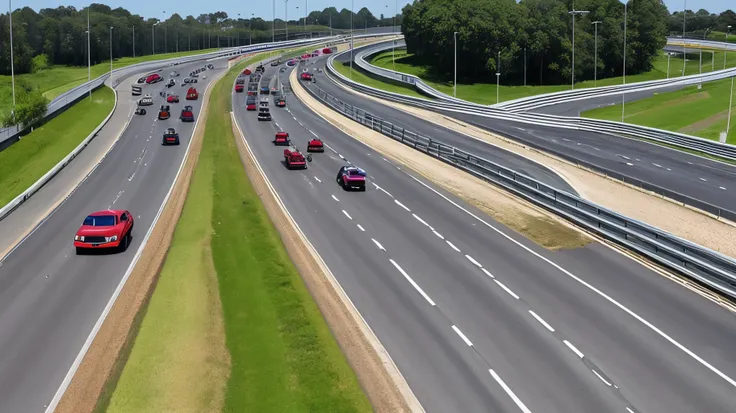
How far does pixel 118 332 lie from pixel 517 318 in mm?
12210

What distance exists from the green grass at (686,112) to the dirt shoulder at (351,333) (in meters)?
52.0

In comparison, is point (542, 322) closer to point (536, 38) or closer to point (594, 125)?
point (594, 125)

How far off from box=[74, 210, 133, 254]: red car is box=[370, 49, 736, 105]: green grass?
82.8 metres

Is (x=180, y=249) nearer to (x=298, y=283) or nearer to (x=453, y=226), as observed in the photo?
(x=298, y=283)

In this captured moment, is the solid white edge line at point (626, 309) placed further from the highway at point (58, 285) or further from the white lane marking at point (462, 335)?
the highway at point (58, 285)

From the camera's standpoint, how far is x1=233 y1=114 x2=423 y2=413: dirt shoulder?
17.6 m

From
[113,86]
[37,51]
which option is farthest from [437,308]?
[37,51]

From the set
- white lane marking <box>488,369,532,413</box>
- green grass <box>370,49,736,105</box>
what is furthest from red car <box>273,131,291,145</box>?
green grass <box>370,49,736,105</box>

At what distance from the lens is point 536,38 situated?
129750 millimetres

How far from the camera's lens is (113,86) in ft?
361

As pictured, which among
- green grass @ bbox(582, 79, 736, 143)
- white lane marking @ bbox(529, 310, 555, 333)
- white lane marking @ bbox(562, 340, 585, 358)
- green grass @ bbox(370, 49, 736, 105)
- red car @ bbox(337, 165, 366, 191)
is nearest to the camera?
white lane marking @ bbox(562, 340, 585, 358)

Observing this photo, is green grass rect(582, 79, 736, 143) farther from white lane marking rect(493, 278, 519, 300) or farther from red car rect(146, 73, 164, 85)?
red car rect(146, 73, 164, 85)

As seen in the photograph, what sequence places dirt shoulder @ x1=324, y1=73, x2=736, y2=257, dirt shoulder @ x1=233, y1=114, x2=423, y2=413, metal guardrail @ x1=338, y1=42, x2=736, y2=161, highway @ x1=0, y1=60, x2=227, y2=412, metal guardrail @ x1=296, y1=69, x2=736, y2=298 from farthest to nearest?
metal guardrail @ x1=338, y1=42, x2=736, y2=161
dirt shoulder @ x1=324, y1=73, x2=736, y2=257
metal guardrail @ x1=296, y1=69, x2=736, y2=298
highway @ x1=0, y1=60, x2=227, y2=412
dirt shoulder @ x1=233, y1=114, x2=423, y2=413

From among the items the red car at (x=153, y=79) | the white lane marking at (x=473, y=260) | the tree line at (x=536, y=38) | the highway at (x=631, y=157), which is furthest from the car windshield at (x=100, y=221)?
the tree line at (x=536, y=38)
